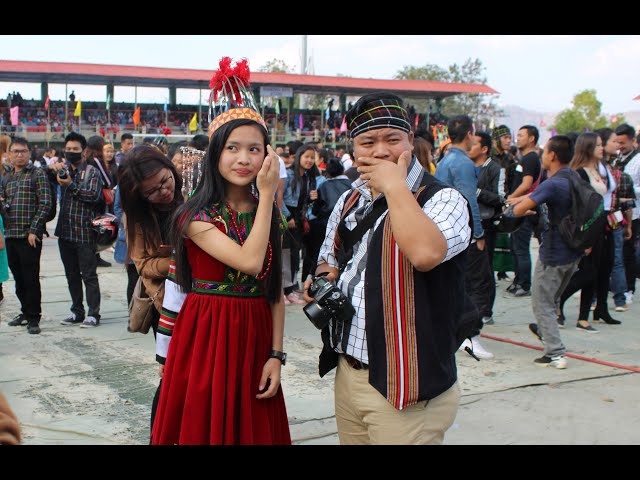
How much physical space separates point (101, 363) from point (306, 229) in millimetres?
3244

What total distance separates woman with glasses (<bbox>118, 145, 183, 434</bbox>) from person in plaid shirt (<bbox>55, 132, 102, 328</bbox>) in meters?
3.66

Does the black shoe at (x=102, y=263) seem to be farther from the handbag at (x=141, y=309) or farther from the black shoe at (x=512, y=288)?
the handbag at (x=141, y=309)

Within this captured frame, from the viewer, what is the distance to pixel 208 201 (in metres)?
2.66

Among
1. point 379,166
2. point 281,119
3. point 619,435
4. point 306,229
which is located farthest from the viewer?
point 281,119

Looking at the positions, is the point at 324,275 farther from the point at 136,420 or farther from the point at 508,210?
the point at 508,210

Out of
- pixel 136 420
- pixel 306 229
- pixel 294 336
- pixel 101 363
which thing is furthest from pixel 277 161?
pixel 306 229

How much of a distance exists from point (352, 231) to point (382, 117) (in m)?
0.41

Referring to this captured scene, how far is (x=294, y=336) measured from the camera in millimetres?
6500

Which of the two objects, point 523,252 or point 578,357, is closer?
point 578,357

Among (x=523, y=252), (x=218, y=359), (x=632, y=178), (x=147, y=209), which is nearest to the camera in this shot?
(x=218, y=359)

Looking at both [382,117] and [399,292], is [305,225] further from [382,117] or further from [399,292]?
[399,292]

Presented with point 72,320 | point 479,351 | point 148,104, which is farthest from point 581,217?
point 148,104

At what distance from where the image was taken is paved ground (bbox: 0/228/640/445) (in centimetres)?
419

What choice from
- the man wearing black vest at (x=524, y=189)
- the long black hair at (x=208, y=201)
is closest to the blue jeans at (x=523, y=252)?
the man wearing black vest at (x=524, y=189)
